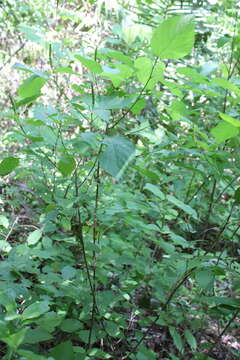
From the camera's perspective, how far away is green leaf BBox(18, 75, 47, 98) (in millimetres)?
1013

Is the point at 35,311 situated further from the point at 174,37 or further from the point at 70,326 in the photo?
the point at 174,37

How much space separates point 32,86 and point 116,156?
352 millimetres

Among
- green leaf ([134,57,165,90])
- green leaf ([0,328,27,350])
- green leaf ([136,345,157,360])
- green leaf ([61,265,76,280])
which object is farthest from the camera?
green leaf ([136,345,157,360])

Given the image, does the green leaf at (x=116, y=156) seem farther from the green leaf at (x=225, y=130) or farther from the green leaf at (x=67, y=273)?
the green leaf at (x=67, y=273)

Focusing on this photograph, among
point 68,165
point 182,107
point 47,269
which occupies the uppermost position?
point 182,107

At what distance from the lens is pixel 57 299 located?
155 cm

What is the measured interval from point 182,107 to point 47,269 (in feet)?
2.80

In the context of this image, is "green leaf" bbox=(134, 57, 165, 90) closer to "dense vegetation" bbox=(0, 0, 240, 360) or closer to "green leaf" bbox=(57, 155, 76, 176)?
"dense vegetation" bbox=(0, 0, 240, 360)

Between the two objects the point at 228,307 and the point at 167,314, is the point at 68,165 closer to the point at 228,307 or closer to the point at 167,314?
the point at 228,307

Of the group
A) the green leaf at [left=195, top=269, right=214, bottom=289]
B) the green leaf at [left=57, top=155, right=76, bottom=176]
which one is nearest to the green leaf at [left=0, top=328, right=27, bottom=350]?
the green leaf at [left=57, top=155, right=76, bottom=176]

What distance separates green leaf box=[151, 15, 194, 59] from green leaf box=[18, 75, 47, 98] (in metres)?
0.35

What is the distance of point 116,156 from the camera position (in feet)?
2.92

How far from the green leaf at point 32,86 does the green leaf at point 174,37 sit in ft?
1.15

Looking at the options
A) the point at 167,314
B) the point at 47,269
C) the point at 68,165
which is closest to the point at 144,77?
the point at 68,165
